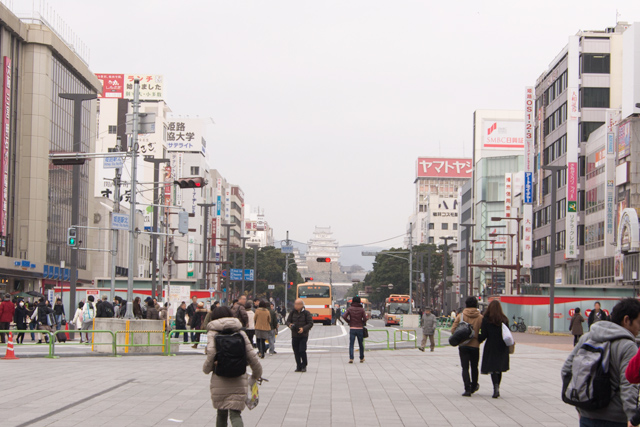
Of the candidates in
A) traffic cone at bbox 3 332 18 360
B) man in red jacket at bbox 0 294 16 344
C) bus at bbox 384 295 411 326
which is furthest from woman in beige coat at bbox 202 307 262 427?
bus at bbox 384 295 411 326

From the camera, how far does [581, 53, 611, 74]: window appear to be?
65938 millimetres

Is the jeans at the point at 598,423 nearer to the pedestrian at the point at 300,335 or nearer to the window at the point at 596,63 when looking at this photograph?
the pedestrian at the point at 300,335

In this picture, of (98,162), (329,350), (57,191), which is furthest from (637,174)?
(98,162)

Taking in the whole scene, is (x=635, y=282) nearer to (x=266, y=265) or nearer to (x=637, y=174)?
(x=637, y=174)

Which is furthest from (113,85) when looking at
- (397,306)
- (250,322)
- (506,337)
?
(506,337)

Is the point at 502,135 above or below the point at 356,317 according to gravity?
above

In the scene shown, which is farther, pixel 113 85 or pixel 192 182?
pixel 113 85

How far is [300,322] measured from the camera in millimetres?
20375

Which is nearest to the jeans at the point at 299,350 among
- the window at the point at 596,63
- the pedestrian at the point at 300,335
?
the pedestrian at the point at 300,335

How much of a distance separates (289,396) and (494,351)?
11.3 feet

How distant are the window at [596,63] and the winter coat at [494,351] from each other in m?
55.6

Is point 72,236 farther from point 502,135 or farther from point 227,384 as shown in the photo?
point 502,135

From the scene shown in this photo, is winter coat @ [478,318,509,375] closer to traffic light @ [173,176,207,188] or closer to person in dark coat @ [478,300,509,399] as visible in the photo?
person in dark coat @ [478,300,509,399]

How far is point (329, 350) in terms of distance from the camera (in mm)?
31484
